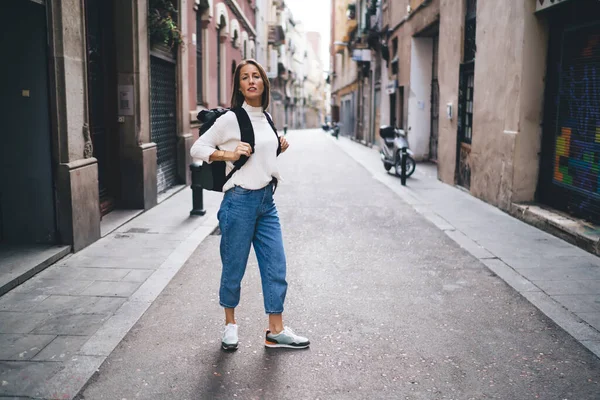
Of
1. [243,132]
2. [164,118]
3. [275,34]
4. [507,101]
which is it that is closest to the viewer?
[243,132]

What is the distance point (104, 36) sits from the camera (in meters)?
8.84

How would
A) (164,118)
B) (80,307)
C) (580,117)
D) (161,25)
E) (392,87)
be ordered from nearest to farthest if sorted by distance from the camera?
(80,307) < (580,117) < (161,25) < (164,118) < (392,87)

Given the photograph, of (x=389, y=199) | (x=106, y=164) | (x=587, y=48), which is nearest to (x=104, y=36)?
(x=106, y=164)

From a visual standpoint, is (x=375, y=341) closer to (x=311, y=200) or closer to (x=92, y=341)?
(x=92, y=341)

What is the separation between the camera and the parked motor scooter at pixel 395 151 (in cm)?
1431

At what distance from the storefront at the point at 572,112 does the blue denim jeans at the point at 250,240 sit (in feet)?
16.4

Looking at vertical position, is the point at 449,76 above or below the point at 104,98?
above

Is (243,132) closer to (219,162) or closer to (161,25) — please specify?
(219,162)

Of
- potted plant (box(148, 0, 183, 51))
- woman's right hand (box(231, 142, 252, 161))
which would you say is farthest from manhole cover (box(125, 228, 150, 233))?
woman's right hand (box(231, 142, 252, 161))

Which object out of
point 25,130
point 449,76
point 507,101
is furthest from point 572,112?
point 25,130

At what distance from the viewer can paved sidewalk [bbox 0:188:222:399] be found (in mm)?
3566

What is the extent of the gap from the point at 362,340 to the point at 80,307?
88.6 inches

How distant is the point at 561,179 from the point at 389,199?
3.40 m

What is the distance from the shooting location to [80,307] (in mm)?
4766
